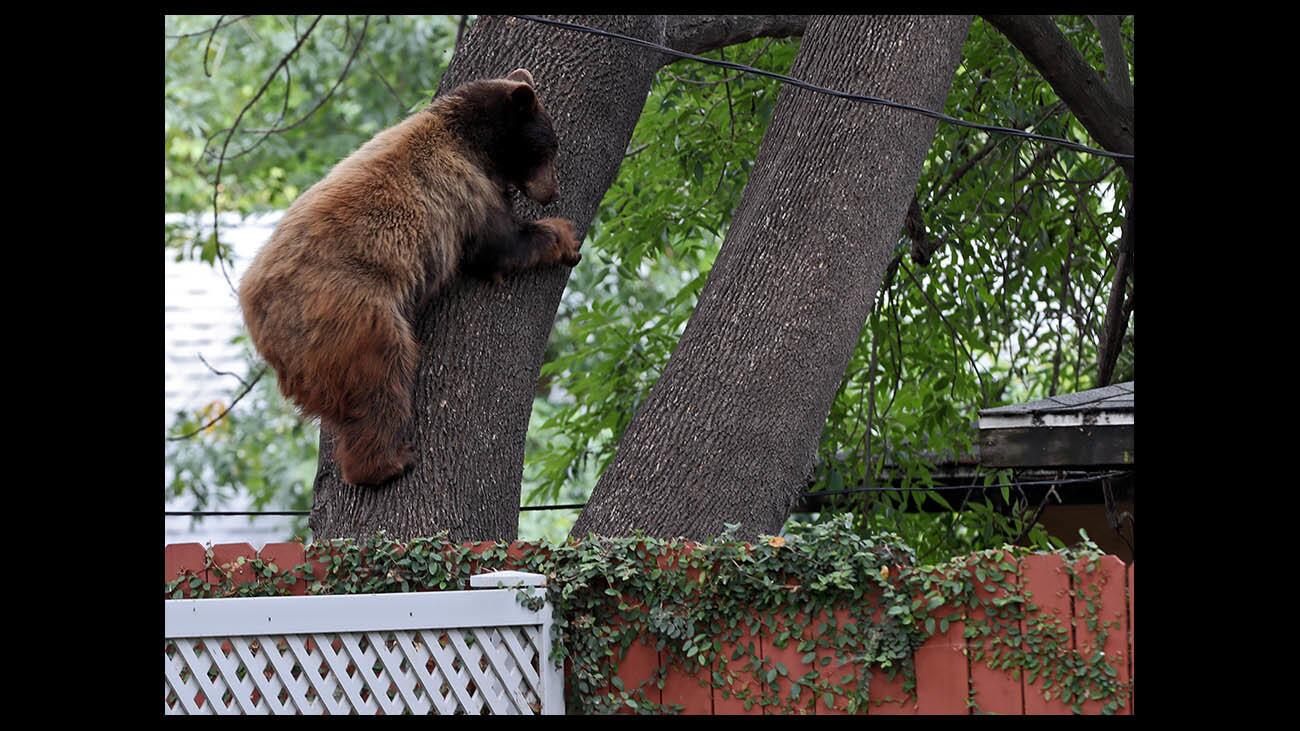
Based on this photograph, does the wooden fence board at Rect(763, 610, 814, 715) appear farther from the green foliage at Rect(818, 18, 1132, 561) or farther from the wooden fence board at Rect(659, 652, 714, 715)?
the green foliage at Rect(818, 18, 1132, 561)

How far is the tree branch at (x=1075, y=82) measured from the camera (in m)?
6.82

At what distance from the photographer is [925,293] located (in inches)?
312

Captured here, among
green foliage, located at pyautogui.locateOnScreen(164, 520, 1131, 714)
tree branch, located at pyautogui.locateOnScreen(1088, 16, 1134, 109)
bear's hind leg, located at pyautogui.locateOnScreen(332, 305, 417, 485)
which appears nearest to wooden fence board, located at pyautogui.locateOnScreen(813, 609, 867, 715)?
green foliage, located at pyautogui.locateOnScreen(164, 520, 1131, 714)

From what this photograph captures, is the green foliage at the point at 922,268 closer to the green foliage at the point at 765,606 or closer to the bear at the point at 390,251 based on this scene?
the bear at the point at 390,251

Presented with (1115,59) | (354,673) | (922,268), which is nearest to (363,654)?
(354,673)

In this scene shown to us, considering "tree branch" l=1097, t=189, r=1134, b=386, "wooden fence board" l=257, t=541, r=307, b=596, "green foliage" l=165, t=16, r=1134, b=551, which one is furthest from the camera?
"green foliage" l=165, t=16, r=1134, b=551

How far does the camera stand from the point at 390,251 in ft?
15.7

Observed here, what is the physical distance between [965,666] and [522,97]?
8.60 ft

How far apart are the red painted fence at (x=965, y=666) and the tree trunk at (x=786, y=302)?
78cm

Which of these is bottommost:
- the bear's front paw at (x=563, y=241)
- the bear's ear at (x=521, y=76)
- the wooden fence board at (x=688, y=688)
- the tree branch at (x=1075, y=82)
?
the wooden fence board at (x=688, y=688)

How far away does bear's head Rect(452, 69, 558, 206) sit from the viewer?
5086 millimetres

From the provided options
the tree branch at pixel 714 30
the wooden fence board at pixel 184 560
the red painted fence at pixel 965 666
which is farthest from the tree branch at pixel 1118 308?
the wooden fence board at pixel 184 560

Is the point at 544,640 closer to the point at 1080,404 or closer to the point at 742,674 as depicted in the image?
the point at 742,674
